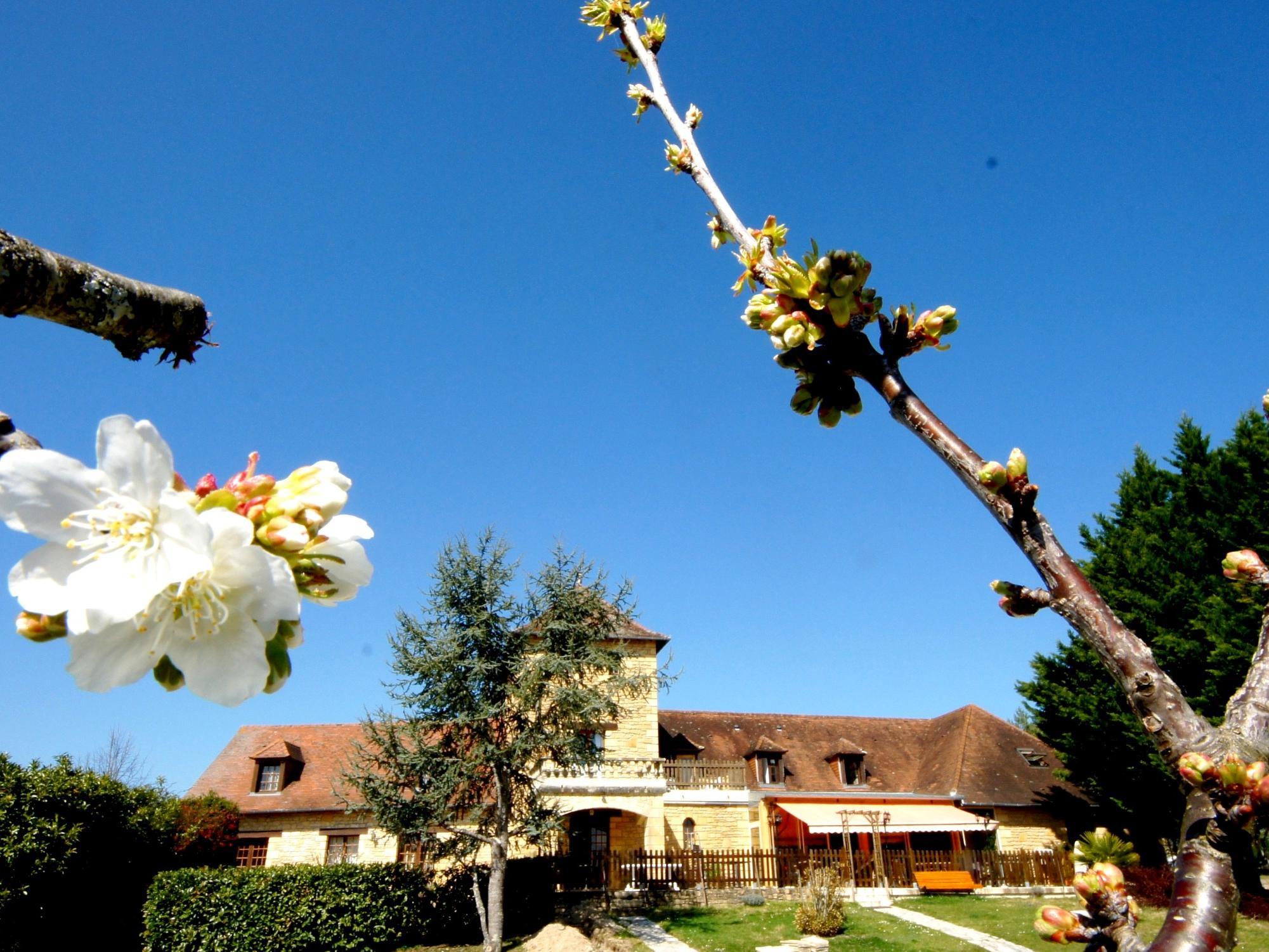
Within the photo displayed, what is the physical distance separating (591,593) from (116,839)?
10736 millimetres

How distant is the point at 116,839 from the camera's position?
15.6 m

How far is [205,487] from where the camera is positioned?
0.82m

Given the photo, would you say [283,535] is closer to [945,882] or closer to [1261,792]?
[1261,792]

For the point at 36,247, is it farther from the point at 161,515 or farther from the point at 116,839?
the point at 116,839

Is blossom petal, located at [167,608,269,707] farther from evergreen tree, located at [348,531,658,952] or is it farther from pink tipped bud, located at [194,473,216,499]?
evergreen tree, located at [348,531,658,952]

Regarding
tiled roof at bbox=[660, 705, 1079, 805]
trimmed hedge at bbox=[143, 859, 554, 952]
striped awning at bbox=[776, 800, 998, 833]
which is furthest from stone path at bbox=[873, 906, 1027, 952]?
trimmed hedge at bbox=[143, 859, 554, 952]

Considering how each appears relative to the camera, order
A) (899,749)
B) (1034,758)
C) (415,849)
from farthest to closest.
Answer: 1. (899,749)
2. (1034,758)
3. (415,849)

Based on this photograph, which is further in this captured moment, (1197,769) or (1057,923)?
(1057,923)

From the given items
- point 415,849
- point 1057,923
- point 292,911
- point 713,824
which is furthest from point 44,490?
point 713,824

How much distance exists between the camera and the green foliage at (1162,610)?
698 inches

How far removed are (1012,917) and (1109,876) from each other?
19.3 metres

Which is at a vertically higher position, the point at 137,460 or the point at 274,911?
the point at 137,460

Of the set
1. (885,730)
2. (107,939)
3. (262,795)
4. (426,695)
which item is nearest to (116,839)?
(107,939)

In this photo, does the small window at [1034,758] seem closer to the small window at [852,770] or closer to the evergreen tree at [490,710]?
the small window at [852,770]
